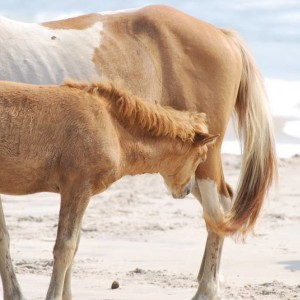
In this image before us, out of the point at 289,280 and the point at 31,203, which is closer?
the point at 289,280

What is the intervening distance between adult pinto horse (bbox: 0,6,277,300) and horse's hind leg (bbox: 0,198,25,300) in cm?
104

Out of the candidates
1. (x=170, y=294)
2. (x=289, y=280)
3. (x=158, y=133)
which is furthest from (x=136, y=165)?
(x=289, y=280)

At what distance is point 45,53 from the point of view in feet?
26.3

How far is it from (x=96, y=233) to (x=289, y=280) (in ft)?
9.63

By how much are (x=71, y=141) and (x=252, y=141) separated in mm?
2323

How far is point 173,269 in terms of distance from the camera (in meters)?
9.45

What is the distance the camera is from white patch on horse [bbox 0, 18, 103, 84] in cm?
793

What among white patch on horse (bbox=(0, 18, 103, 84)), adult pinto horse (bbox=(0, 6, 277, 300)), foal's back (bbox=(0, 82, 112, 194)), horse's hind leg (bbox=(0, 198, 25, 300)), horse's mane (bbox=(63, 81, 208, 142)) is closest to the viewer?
foal's back (bbox=(0, 82, 112, 194))

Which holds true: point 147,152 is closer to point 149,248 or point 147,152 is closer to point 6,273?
point 6,273

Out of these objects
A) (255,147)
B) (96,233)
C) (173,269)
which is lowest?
(96,233)

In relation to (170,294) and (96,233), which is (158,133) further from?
(96,233)

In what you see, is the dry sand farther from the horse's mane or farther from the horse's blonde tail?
the horse's mane

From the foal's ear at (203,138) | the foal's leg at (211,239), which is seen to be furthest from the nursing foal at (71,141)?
the foal's leg at (211,239)

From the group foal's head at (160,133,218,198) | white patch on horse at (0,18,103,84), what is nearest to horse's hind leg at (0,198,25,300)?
white patch on horse at (0,18,103,84)
